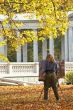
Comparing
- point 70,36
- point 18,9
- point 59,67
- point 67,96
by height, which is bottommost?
point 70,36

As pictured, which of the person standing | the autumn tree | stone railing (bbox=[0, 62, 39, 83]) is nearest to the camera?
the person standing

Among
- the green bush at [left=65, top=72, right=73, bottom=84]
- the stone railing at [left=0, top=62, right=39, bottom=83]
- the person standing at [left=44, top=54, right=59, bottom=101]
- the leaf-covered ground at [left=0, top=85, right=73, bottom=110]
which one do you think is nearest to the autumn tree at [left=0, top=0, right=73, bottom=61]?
the leaf-covered ground at [left=0, top=85, right=73, bottom=110]

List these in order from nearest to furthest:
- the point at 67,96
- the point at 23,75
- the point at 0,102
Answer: the point at 0,102, the point at 67,96, the point at 23,75

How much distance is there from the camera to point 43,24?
25.8m

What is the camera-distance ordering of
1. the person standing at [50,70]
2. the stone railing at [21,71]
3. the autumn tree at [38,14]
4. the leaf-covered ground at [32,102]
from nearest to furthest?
the leaf-covered ground at [32,102], the person standing at [50,70], the autumn tree at [38,14], the stone railing at [21,71]

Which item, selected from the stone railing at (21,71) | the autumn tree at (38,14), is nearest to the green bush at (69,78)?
the stone railing at (21,71)

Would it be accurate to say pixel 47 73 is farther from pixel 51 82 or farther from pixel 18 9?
pixel 18 9

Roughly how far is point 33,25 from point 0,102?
119 feet

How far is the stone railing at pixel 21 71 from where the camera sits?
44625 millimetres

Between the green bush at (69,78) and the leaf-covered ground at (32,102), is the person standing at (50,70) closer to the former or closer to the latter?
the leaf-covered ground at (32,102)

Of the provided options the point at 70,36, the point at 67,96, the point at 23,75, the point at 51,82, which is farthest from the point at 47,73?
the point at 70,36

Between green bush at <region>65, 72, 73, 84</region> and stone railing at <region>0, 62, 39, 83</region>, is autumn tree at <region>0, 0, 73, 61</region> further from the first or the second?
stone railing at <region>0, 62, 39, 83</region>

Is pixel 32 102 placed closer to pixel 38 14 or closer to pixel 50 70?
pixel 50 70

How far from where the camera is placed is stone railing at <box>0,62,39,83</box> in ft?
146
